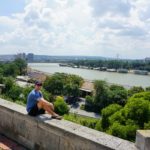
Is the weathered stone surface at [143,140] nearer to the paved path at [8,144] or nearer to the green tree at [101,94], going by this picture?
the paved path at [8,144]

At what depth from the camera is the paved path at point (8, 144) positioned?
18.0 ft

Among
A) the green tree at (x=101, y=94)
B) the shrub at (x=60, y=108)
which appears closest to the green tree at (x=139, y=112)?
the shrub at (x=60, y=108)

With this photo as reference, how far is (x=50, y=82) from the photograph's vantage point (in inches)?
2638

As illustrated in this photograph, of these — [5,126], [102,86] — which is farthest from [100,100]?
[5,126]

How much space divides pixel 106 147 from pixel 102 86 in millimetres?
55738

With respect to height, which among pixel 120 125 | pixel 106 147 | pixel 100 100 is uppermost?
pixel 106 147

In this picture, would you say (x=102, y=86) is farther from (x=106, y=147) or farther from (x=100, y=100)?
(x=106, y=147)

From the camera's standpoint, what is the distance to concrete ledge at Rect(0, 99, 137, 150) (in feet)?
14.2

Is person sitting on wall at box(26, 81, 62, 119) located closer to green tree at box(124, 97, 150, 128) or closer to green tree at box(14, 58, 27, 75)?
green tree at box(124, 97, 150, 128)

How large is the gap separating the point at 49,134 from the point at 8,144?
972mm

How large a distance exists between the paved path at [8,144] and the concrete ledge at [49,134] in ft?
0.25

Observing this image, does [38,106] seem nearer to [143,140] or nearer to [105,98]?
[143,140]

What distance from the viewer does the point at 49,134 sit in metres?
5.08

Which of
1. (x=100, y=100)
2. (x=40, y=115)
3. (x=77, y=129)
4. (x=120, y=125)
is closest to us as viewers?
(x=77, y=129)
